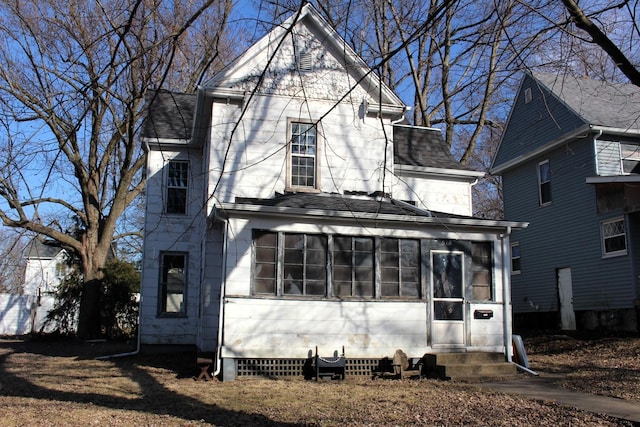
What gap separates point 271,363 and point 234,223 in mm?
2725

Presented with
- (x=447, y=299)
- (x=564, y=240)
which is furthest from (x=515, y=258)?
(x=447, y=299)

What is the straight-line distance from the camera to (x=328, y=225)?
11273mm

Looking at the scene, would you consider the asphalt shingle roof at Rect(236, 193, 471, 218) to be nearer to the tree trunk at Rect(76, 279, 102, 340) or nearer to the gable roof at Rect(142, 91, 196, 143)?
the gable roof at Rect(142, 91, 196, 143)

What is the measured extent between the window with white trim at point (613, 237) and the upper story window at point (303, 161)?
1048 cm

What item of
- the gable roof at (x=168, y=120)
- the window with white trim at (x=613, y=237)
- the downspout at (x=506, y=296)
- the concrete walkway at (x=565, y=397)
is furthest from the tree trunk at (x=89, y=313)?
the window with white trim at (x=613, y=237)

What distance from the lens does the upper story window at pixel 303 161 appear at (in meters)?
13.3

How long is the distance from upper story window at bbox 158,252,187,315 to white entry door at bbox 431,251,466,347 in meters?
6.98

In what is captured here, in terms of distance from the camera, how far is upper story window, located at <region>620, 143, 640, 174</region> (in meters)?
18.7

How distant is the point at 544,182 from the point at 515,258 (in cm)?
356

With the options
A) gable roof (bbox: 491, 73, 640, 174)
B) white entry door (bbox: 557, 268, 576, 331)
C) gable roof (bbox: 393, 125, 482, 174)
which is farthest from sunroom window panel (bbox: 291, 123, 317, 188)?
white entry door (bbox: 557, 268, 576, 331)

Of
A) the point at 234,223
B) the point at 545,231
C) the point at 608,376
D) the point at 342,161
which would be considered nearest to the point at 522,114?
the point at 545,231

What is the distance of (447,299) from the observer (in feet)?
38.2

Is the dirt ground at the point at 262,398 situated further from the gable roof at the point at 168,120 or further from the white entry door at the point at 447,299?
the gable roof at the point at 168,120

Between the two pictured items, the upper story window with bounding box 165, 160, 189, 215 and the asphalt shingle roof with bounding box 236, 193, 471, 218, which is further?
the upper story window with bounding box 165, 160, 189, 215
